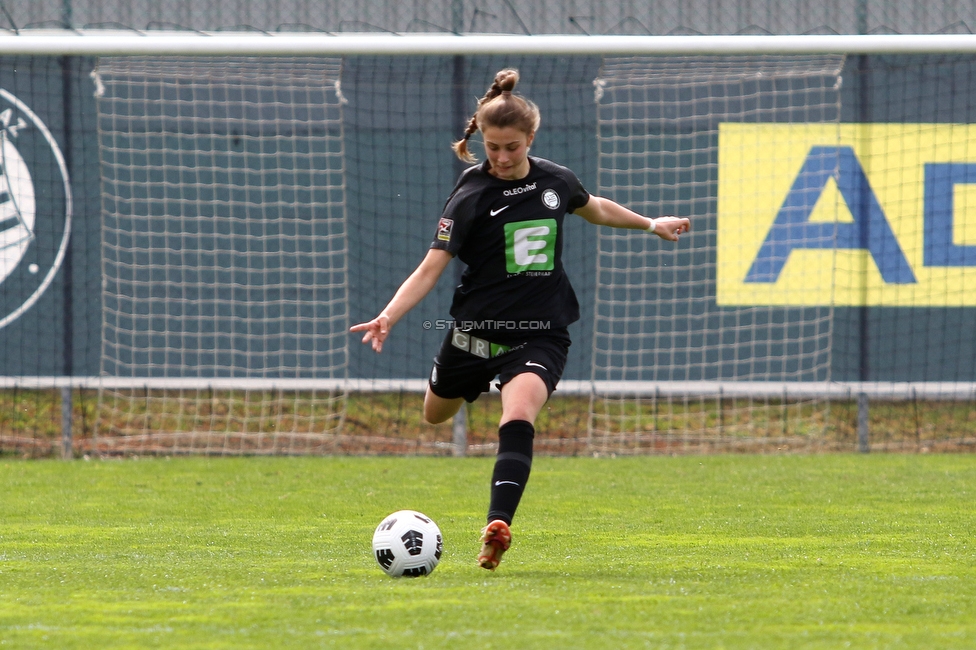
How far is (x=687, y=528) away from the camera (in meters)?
5.77

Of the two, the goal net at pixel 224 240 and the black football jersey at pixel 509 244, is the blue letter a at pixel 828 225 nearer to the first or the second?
the goal net at pixel 224 240

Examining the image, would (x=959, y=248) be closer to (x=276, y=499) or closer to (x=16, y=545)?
(x=276, y=499)

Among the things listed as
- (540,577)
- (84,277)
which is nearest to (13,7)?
(84,277)

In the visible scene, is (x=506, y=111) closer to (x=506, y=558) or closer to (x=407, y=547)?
(x=407, y=547)

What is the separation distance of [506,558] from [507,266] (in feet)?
3.91

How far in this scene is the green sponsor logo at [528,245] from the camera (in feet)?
16.0

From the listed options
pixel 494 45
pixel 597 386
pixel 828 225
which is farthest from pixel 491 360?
pixel 828 225

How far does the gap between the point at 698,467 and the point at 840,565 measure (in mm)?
4016

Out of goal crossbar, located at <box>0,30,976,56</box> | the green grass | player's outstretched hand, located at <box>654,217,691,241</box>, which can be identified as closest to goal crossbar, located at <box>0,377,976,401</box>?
the green grass

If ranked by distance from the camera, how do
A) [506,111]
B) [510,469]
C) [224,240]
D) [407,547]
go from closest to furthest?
[407,547]
[510,469]
[506,111]
[224,240]

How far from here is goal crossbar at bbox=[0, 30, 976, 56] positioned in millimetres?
8828

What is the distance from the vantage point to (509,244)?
489cm

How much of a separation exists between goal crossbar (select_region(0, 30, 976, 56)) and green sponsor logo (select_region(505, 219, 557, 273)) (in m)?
4.25

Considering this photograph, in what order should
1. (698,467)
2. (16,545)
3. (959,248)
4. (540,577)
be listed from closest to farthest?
(540,577) < (16,545) < (698,467) < (959,248)
